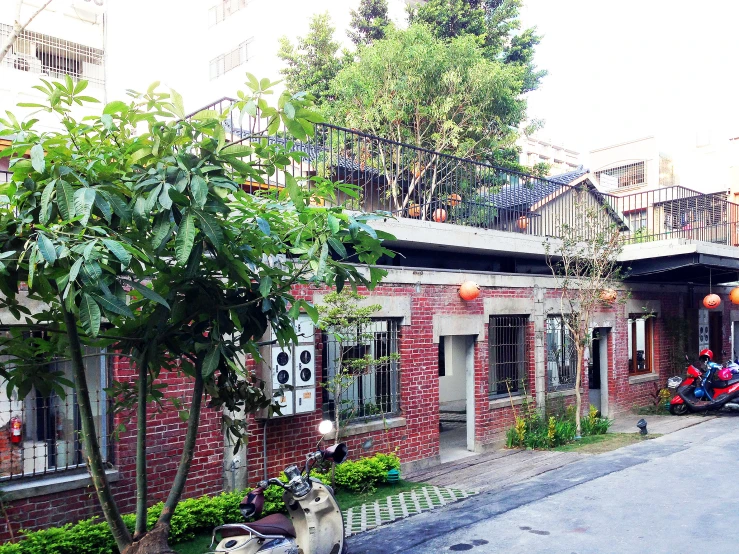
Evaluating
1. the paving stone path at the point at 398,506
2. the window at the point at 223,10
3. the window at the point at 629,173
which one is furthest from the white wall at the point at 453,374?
the window at the point at 629,173

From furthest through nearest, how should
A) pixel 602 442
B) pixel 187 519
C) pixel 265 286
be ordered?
pixel 602 442 → pixel 187 519 → pixel 265 286

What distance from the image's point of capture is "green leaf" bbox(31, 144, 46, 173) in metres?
3.74

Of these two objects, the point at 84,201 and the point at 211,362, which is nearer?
the point at 84,201

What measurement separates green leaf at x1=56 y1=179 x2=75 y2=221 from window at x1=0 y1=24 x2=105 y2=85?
21.4 metres

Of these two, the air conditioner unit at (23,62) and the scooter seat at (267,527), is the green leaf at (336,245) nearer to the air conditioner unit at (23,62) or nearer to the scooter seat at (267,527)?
the scooter seat at (267,527)

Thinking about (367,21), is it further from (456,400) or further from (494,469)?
(494,469)

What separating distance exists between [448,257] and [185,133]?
845 cm

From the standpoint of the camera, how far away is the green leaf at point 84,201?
361cm

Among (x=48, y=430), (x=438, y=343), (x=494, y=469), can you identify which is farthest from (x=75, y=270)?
(x=438, y=343)

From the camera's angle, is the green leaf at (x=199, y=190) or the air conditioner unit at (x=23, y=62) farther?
the air conditioner unit at (x=23, y=62)

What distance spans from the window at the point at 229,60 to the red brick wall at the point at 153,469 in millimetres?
26672

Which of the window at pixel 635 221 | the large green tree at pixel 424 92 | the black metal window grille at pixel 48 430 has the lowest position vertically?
the black metal window grille at pixel 48 430

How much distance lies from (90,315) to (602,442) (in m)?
11.2

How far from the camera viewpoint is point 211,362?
426cm
